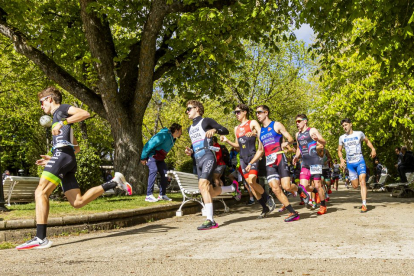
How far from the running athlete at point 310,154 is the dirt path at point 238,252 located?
2.22 m

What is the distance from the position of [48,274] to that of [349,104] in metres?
22.1

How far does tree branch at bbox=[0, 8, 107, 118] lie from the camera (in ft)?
40.4

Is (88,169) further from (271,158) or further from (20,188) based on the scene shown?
(271,158)

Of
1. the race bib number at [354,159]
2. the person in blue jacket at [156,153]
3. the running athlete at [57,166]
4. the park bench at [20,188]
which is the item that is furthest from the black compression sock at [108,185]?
the race bib number at [354,159]

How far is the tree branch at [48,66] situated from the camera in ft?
40.4

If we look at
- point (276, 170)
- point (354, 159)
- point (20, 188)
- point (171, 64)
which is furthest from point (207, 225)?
point (171, 64)

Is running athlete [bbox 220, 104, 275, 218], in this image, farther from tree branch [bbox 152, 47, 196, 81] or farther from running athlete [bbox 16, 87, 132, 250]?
tree branch [bbox 152, 47, 196, 81]

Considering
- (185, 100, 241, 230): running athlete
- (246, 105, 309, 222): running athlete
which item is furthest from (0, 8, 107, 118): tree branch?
(246, 105, 309, 222): running athlete

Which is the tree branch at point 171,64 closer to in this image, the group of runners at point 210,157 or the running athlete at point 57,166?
the group of runners at point 210,157

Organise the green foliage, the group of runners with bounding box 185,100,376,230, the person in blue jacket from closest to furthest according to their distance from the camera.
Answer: the group of runners with bounding box 185,100,376,230, the person in blue jacket, the green foliage

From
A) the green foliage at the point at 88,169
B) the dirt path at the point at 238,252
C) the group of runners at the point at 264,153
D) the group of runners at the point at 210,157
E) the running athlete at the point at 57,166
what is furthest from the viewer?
the green foliage at the point at 88,169

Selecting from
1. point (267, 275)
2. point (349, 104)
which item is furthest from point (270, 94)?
point (267, 275)

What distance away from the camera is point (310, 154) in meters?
9.64

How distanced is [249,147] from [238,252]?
436cm
